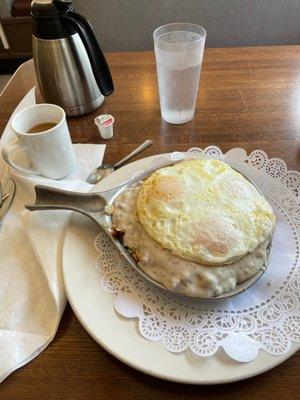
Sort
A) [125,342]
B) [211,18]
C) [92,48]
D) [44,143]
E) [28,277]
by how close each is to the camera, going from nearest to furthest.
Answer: [125,342] < [28,277] < [44,143] < [92,48] < [211,18]

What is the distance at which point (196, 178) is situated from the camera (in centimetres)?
64

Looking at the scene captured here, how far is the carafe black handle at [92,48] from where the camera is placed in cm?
80

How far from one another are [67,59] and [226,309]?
739mm

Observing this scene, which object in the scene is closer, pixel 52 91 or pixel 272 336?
pixel 272 336

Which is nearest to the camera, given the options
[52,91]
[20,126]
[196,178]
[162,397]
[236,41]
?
[162,397]

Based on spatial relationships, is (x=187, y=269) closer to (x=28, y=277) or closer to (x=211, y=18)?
(x=28, y=277)

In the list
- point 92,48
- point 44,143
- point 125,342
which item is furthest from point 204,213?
point 92,48

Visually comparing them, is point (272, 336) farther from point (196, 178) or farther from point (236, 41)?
point (236, 41)

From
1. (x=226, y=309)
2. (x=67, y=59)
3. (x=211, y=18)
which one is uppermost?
(x=67, y=59)

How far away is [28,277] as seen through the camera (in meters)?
0.59

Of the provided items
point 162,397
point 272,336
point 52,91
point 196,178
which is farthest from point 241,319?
point 52,91

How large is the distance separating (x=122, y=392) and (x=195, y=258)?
221 mm

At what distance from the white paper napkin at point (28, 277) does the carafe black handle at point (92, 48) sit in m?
0.30

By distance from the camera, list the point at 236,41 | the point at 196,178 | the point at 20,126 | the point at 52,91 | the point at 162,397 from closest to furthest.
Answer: the point at 162,397
the point at 196,178
the point at 20,126
the point at 52,91
the point at 236,41
